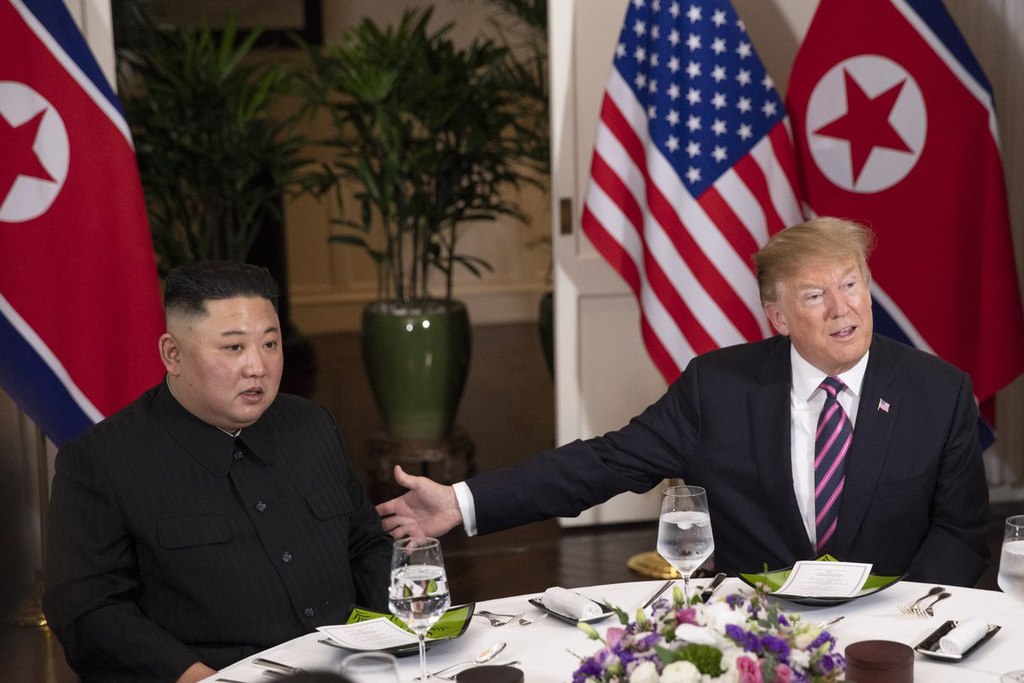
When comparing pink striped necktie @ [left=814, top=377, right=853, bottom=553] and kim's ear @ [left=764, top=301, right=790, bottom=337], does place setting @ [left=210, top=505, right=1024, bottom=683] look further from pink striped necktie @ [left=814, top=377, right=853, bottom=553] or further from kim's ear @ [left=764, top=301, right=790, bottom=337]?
kim's ear @ [left=764, top=301, right=790, bottom=337]

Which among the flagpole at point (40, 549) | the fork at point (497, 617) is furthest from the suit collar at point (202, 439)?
the flagpole at point (40, 549)

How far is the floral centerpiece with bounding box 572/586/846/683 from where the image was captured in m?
1.29

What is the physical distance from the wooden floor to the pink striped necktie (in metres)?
1.78

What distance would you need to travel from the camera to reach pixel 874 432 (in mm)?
2375

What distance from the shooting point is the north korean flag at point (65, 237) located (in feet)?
11.1

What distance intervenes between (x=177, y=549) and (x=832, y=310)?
4.07 ft

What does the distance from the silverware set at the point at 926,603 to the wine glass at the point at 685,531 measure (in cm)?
36

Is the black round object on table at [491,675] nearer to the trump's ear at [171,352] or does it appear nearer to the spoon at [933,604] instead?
the spoon at [933,604]

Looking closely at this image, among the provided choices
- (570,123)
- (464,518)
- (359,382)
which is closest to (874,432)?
(464,518)

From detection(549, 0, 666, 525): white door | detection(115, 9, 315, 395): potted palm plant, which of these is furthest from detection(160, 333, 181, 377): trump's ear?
detection(115, 9, 315, 395): potted palm plant

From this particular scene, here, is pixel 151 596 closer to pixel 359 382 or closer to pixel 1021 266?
pixel 1021 266

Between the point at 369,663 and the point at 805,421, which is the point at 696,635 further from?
the point at 805,421

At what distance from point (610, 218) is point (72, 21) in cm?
172

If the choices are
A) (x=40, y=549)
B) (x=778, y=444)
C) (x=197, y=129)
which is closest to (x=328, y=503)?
(x=778, y=444)
